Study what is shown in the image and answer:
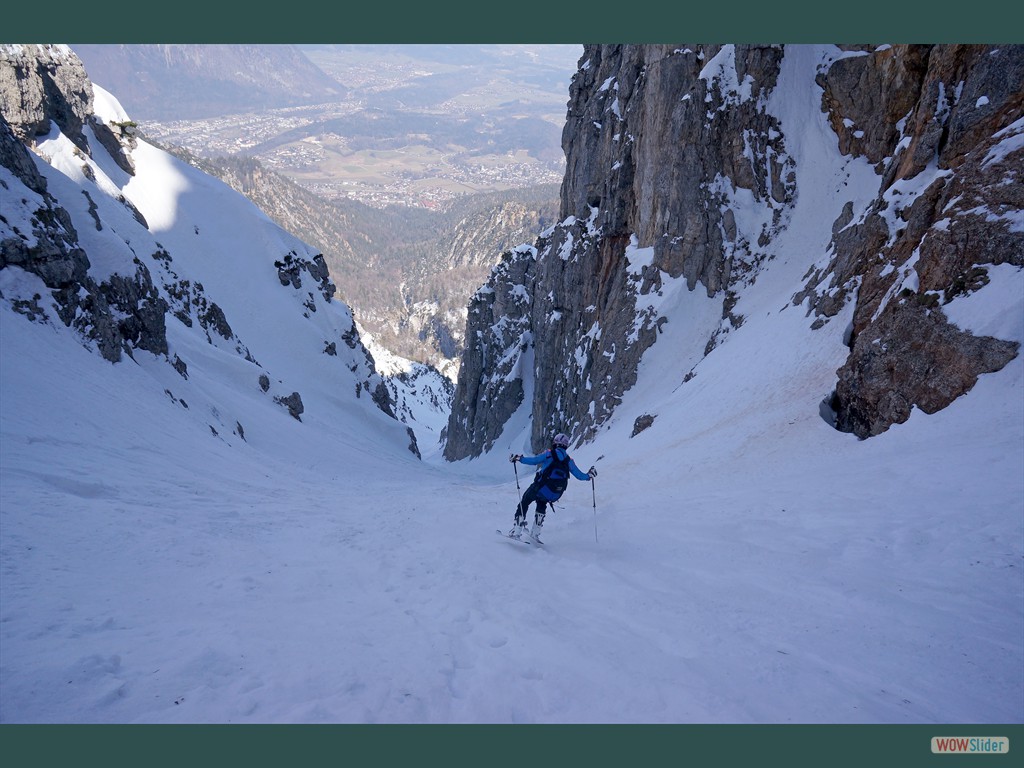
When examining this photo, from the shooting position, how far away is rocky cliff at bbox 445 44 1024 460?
11.8m

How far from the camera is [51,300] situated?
17000 mm

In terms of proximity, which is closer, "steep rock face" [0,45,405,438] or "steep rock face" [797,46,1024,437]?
"steep rock face" [797,46,1024,437]

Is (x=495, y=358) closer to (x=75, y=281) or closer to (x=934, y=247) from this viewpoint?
(x=75, y=281)

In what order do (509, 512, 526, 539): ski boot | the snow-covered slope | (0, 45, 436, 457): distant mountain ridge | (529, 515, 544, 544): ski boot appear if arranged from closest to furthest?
the snow-covered slope
(529, 515, 544, 544): ski boot
(509, 512, 526, 539): ski boot
(0, 45, 436, 457): distant mountain ridge

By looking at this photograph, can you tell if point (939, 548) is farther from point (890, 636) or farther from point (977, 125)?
point (977, 125)

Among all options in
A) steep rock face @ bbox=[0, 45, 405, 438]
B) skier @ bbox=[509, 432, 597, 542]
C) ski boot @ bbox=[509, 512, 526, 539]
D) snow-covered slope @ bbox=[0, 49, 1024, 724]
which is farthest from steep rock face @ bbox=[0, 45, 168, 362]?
skier @ bbox=[509, 432, 597, 542]

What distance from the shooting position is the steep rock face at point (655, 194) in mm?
34062

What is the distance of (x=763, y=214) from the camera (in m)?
33.9

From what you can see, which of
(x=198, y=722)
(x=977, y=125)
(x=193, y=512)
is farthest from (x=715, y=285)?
(x=198, y=722)

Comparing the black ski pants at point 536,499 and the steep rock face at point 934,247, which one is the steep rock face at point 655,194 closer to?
the steep rock face at point 934,247

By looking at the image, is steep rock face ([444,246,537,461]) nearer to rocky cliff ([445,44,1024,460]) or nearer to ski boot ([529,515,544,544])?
rocky cliff ([445,44,1024,460])

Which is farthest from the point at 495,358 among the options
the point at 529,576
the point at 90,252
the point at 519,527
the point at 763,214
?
the point at 529,576

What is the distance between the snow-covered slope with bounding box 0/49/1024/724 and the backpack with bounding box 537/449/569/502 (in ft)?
3.31

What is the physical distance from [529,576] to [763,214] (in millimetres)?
32197
